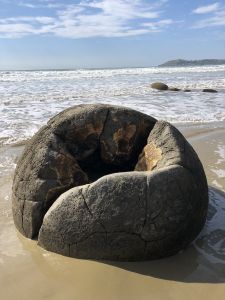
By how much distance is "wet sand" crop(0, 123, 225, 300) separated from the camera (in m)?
2.88

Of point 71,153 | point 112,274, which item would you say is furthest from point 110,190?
point 71,153

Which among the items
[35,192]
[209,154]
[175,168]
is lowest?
[209,154]

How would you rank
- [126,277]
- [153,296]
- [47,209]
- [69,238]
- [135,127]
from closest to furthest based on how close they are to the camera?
[153,296], [126,277], [69,238], [47,209], [135,127]

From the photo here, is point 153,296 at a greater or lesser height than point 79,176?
lesser

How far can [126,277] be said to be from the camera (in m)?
3.09

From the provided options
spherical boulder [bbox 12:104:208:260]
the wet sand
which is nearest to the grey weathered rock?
spherical boulder [bbox 12:104:208:260]

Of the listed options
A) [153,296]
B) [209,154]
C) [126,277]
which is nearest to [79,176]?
[126,277]

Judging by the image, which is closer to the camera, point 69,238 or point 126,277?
point 126,277

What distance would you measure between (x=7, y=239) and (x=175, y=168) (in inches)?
62.5

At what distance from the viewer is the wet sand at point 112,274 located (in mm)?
2881

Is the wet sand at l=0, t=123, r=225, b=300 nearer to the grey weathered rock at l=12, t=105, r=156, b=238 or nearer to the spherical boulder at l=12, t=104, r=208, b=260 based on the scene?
the spherical boulder at l=12, t=104, r=208, b=260

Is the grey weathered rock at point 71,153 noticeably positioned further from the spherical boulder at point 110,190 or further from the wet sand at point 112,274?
the wet sand at point 112,274

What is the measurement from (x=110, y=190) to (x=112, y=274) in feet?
1.98

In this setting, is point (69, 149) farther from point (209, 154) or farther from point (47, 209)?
point (209, 154)
